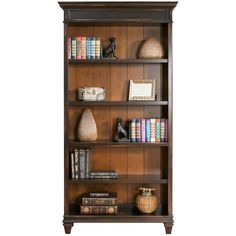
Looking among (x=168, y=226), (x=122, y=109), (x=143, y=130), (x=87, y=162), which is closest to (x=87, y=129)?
(x=87, y=162)

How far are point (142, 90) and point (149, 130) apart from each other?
423 millimetres

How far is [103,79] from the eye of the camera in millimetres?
5238

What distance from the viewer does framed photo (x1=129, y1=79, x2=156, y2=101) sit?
5.08 meters

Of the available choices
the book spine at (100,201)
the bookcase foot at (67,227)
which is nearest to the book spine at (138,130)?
the book spine at (100,201)

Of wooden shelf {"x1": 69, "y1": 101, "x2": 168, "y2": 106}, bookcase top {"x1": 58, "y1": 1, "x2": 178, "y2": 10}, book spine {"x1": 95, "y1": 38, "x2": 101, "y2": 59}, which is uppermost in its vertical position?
bookcase top {"x1": 58, "y1": 1, "x2": 178, "y2": 10}


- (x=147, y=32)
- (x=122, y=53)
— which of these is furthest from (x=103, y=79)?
(x=147, y=32)

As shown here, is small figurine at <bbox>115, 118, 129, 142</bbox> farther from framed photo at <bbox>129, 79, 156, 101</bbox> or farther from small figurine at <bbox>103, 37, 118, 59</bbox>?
small figurine at <bbox>103, 37, 118, 59</bbox>

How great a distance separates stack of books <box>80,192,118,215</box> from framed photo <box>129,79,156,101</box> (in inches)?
41.4

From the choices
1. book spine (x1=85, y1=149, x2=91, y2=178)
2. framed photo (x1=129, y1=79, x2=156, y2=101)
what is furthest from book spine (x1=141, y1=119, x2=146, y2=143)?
book spine (x1=85, y1=149, x2=91, y2=178)

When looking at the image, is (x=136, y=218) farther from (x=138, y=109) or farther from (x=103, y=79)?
(x=103, y=79)

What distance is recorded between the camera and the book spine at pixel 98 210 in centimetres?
502

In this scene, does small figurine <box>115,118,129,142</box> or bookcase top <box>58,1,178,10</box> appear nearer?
bookcase top <box>58,1,178,10</box>

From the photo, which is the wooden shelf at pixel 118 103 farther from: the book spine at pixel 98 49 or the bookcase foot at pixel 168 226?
the bookcase foot at pixel 168 226

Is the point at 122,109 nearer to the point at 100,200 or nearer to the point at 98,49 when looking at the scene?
the point at 98,49
